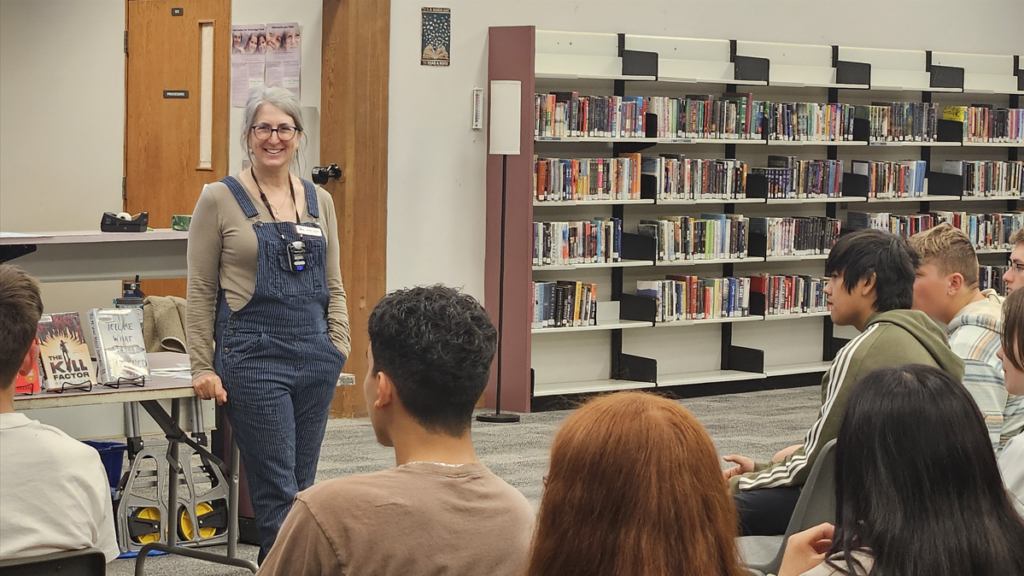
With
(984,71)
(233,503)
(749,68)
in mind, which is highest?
(984,71)

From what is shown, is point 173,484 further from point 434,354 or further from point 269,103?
point 434,354

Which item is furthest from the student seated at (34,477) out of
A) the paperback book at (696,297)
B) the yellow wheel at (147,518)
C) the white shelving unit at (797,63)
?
the white shelving unit at (797,63)

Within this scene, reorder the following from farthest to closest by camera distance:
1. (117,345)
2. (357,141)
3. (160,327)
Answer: (357,141), (160,327), (117,345)

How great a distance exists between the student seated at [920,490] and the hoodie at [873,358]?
1.06 m

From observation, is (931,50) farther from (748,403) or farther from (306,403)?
(306,403)

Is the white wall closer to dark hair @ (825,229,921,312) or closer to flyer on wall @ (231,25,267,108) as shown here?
flyer on wall @ (231,25,267,108)

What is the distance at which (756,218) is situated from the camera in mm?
7395

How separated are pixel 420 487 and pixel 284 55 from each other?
530 cm

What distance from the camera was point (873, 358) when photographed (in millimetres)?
2574

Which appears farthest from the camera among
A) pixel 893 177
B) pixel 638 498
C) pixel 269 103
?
pixel 893 177

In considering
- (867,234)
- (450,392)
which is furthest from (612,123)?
(450,392)

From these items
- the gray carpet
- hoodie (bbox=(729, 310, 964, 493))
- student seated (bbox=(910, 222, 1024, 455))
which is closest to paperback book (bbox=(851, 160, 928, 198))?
the gray carpet

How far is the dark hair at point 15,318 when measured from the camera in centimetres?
203

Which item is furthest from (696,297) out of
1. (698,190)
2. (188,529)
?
(188,529)
